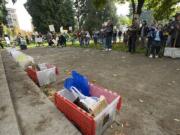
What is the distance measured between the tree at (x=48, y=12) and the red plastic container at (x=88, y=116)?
35.5m

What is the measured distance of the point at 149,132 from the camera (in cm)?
275

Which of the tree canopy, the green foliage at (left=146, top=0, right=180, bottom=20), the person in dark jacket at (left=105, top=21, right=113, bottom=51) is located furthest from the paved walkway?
the green foliage at (left=146, top=0, right=180, bottom=20)

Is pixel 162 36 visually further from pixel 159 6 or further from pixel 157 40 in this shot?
pixel 159 6

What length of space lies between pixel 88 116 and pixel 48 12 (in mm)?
36639

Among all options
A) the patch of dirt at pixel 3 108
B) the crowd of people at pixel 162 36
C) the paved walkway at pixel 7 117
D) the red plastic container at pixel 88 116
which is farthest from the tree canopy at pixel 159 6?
the patch of dirt at pixel 3 108

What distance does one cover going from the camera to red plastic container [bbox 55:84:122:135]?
236 cm

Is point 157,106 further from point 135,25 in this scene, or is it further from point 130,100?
point 135,25

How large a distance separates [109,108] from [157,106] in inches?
60.0

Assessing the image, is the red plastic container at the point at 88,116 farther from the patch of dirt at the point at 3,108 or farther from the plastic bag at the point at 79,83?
the patch of dirt at the point at 3,108

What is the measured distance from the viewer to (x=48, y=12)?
116 feet

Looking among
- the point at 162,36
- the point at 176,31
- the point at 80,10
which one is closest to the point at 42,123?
the point at 162,36

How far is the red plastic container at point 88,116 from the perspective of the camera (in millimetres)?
2363

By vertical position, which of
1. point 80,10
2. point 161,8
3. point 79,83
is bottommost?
point 79,83

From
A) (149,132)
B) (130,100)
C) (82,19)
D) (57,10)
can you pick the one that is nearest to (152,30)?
(130,100)
